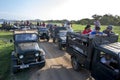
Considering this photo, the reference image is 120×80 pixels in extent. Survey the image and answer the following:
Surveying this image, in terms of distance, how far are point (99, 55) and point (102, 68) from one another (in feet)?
1.81

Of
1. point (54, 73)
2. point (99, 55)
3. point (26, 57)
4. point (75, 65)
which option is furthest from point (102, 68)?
point (26, 57)

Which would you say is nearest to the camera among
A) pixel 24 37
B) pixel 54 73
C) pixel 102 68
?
Result: pixel 102 68

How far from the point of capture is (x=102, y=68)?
6.00 m

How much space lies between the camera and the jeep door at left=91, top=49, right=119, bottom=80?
5.36 meters

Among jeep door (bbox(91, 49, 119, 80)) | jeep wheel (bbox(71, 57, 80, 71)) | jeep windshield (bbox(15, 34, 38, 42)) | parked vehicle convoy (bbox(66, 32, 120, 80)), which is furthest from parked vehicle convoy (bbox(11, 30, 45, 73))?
jeep door (bbox(91, 49, 119, 80))

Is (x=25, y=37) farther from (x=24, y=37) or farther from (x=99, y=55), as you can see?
(x=99, y=55)

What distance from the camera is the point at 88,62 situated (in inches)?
278

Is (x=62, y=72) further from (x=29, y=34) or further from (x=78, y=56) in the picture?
(x=29, y=34)

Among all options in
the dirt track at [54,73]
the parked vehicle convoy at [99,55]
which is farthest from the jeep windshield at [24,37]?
the parked vehicle convoy at [99,55]

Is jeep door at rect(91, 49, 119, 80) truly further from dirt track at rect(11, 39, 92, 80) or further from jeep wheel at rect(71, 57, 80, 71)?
jeep wheel at rect(71, 57, 80, 71)

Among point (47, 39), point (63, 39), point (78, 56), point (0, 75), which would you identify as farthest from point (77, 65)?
point (47, 39)

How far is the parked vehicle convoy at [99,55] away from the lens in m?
5.50

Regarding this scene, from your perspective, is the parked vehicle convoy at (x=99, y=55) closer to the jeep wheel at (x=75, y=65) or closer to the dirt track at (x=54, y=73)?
the jeep wheel at (x=75, y=65)

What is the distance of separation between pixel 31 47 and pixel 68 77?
3025 mm
